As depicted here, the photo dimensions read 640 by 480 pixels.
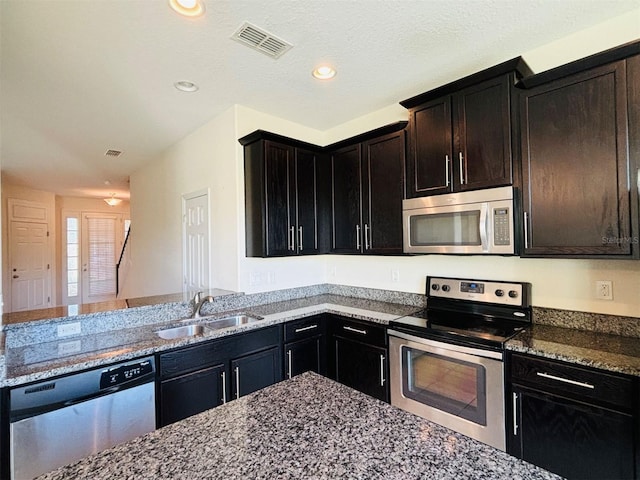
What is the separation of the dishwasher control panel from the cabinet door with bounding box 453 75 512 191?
2296 mm

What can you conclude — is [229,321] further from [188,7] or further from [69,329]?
[188,7]

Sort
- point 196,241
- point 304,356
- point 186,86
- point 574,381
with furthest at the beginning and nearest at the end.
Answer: point 196,241
point 304,356
point 186,86
point 574,381

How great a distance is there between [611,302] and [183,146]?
13.6ft

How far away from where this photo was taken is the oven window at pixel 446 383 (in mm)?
1881

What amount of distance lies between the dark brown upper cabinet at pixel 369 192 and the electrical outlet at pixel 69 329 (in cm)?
211

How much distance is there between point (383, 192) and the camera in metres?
2.69

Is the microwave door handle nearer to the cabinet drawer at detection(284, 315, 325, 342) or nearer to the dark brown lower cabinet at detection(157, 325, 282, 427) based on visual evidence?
the cabinet drawer at detection(284, 315, 325, 342)

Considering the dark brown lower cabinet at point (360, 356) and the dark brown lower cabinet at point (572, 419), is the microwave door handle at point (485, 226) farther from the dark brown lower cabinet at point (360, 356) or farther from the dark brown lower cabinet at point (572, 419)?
the dark brown lower cabinet at point (360, 356)

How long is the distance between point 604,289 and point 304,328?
2.06 meters

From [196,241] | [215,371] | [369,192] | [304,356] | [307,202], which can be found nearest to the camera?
[215,371]

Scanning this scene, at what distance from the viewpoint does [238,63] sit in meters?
2.19

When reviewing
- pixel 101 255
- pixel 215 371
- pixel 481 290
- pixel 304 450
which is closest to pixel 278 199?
pixel 215 371

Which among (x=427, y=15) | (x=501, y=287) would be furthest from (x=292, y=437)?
(x=427, y=15)

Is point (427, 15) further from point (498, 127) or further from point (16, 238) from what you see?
point (16, 238)
